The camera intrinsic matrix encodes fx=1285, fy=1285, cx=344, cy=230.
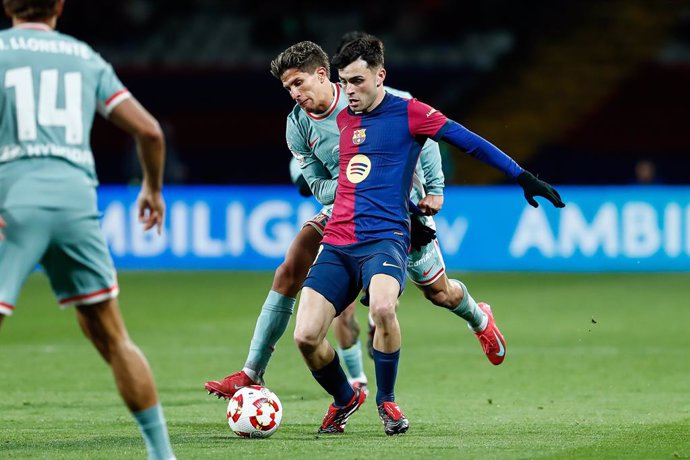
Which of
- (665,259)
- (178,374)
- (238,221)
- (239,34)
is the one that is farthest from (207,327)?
(239,34)

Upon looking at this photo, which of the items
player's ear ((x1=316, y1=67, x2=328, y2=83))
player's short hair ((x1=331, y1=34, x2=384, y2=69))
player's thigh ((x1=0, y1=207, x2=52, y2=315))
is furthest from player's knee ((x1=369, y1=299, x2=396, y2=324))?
A: player's thigh ((x1=0, y1=207, x2=52, y2=315))

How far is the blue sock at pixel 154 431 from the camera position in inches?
204

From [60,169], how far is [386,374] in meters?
2.32

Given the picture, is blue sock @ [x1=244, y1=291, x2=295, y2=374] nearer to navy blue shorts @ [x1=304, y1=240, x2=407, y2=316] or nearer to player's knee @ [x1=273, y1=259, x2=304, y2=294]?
player's knee @ [x1=273, y1=259, x2=304, y2=294]

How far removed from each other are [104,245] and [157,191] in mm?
298

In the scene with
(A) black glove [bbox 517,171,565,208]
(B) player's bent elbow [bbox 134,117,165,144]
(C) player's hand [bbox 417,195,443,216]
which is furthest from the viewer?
(C) player's hand [bbox 417,195,443,216]

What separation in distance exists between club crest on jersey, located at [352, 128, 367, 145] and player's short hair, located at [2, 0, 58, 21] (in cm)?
211

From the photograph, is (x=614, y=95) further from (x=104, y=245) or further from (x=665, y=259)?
(x=104, y=245)

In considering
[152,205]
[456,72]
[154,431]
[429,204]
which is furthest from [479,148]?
[456,72]

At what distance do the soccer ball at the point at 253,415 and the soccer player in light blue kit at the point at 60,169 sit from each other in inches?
58.5

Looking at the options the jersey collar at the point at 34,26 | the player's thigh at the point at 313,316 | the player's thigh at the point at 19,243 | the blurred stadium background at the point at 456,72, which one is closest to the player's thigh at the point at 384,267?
the player's thigh at the point at 313,316

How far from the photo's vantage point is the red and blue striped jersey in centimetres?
669

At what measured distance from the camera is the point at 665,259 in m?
17.3

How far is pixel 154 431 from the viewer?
5.18 m
